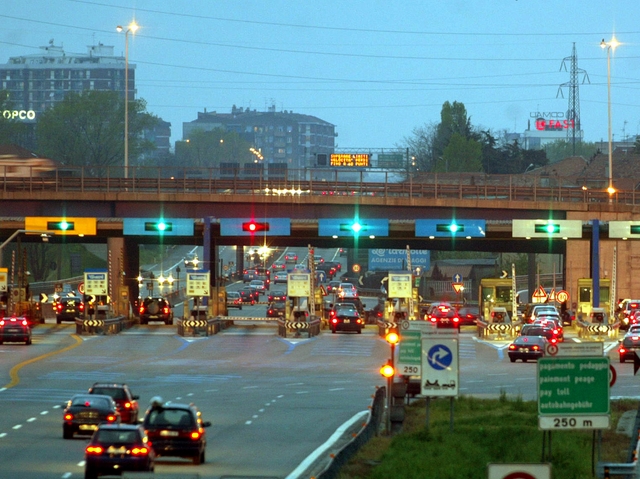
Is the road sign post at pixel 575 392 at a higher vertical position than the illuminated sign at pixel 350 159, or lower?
lower

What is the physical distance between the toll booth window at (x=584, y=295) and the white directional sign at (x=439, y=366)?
4862cm

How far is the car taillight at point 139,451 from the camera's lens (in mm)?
22172

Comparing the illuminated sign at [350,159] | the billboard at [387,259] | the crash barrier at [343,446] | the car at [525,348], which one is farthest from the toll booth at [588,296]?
the illuminated sign at [350,159]

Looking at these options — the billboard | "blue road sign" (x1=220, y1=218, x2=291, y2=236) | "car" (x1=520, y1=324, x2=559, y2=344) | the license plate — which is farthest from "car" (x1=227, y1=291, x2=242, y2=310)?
the license plate

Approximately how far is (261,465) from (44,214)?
53501 millimetres

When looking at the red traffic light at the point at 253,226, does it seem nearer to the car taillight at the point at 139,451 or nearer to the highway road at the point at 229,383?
the highway road at the point at 229,383

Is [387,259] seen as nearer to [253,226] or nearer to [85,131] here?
[253,226]

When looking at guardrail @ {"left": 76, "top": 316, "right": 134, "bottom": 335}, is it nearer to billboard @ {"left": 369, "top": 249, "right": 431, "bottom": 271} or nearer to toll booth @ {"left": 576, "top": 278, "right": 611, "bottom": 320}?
toll booth @ {"left": 576, "top": 278, "right": 611, "bottom": 320}

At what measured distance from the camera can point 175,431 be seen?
25.0 metres

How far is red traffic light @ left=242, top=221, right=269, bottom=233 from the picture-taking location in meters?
70.6

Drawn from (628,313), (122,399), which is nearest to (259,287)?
(628,313)

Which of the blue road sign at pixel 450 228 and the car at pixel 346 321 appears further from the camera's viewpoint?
the blue road sign at pixel 450 228

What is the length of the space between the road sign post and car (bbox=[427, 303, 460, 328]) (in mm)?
48550

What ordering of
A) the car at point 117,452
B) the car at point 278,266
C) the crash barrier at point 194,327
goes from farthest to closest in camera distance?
the car at point 278,266
the crash barrier at point 194,327
the car at point 117,452
